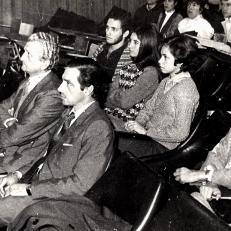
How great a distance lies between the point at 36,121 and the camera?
2.77 m

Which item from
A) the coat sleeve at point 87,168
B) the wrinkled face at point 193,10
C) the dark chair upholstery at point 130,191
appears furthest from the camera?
the wrinkled face at point 193,10

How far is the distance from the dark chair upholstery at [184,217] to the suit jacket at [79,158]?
0.52m

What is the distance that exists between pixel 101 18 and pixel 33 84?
15.5 ft

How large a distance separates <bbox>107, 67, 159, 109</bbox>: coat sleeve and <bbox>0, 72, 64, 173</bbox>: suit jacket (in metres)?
0.75

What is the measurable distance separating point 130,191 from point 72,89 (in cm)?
76

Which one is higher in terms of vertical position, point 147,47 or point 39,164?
point 147,47

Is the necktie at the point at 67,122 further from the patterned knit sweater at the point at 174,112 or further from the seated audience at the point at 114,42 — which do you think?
the seated audience at the point at 114,42

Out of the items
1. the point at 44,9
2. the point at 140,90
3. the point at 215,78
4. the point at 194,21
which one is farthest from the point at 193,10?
the point at 140,90

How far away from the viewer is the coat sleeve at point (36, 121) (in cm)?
277

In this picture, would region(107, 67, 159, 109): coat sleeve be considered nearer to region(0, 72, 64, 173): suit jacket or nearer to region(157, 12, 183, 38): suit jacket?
region(0, 72, 64, 173): suit jacket

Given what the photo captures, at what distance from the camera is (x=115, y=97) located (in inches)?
144

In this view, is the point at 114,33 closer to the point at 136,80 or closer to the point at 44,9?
the point at 136,80

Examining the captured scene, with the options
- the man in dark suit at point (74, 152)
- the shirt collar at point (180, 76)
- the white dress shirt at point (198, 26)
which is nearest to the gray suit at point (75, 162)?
the man in dark suit at point (74, 152)

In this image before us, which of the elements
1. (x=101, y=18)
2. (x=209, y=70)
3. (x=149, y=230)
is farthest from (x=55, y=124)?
(x=101, y=18)
